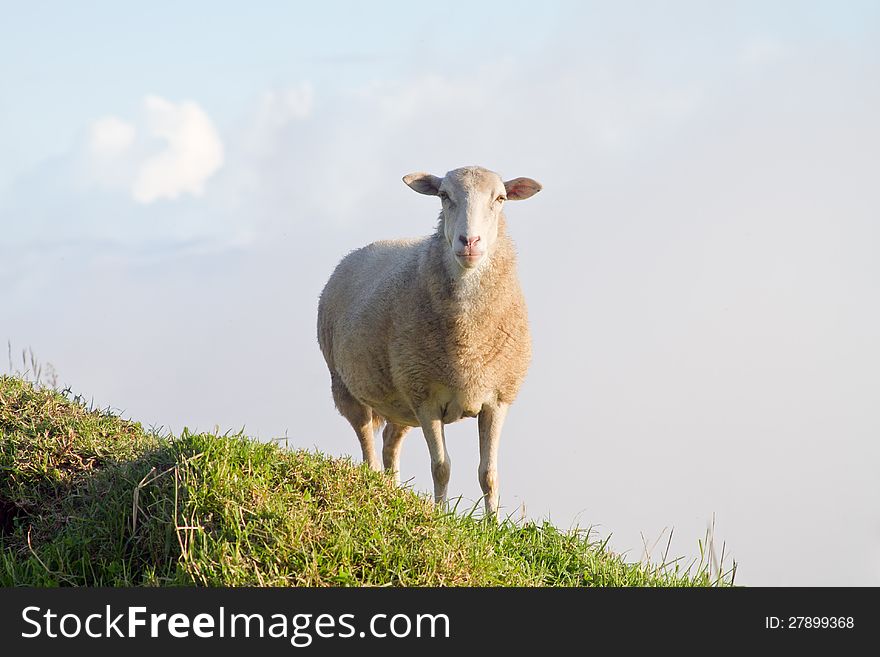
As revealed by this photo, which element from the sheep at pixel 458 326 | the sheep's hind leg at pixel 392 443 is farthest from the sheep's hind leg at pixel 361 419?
the sheep at pixel 458 326

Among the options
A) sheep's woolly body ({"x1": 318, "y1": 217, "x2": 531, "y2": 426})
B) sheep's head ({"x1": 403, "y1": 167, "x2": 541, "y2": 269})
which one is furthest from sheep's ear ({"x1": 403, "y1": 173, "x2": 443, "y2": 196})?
sheep's woolly body ({"x1": 318, "y1": 217, "x2": 531, "y2": 426})

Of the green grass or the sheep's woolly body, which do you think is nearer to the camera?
the green grass

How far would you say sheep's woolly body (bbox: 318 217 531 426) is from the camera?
822cm

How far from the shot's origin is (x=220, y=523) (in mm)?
5203

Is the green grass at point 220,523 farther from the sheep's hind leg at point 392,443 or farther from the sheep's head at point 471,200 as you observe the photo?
the sheep's hind leg at point 392,443

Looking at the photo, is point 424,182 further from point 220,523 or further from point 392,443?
point 220,523

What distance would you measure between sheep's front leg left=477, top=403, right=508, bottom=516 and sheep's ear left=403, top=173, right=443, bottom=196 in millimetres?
1822

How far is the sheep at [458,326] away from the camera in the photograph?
8.17 metres

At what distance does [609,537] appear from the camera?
7234mm

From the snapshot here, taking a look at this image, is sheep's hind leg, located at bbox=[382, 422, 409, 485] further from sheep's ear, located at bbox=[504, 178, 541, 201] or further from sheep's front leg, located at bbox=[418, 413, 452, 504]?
sheep's ear, located at bbox=[504, 178, 541, 201]

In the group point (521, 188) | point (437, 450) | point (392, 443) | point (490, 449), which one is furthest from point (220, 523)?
point (392, 443)
